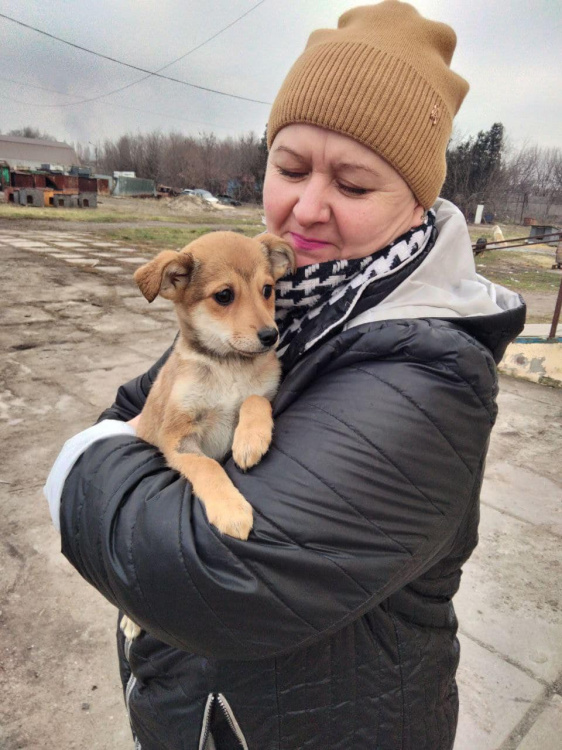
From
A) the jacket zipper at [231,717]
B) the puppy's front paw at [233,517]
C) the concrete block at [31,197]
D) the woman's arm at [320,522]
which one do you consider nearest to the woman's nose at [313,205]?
the woman's arm at [320,522]

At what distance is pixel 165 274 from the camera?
204cm

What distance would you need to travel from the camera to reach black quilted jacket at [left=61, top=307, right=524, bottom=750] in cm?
104

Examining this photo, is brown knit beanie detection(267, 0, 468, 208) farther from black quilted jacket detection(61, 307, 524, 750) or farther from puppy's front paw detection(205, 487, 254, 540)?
puppy's front paw detection(205, 487, 254, 540)

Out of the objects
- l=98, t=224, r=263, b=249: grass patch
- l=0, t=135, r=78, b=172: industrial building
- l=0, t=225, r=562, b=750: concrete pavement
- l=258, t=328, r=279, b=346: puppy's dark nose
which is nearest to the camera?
l=258, t=328, r=279, b=346: puppy's dark nose

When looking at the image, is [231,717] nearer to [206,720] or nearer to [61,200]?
[206,720]

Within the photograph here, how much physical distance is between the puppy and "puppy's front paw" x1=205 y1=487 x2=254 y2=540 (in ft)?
1.91

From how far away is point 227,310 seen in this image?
2102 millimetres

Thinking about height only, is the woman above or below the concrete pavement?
above

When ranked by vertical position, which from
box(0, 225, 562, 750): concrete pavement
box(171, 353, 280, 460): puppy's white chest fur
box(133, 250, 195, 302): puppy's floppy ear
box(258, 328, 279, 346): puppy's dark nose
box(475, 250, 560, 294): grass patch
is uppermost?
box(133, 250, 195, 302): puppy's floppy ear

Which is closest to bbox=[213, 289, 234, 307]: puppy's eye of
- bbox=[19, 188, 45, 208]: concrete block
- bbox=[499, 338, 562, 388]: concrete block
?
bbox=[499, 338, 562, 388]: concrete block

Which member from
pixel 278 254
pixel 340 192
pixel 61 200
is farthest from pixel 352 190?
pixel 61 200

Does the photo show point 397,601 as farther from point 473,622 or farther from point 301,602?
point 473,622

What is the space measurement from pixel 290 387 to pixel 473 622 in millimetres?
2435

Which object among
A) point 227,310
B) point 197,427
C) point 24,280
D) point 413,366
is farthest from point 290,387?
point 24,280
